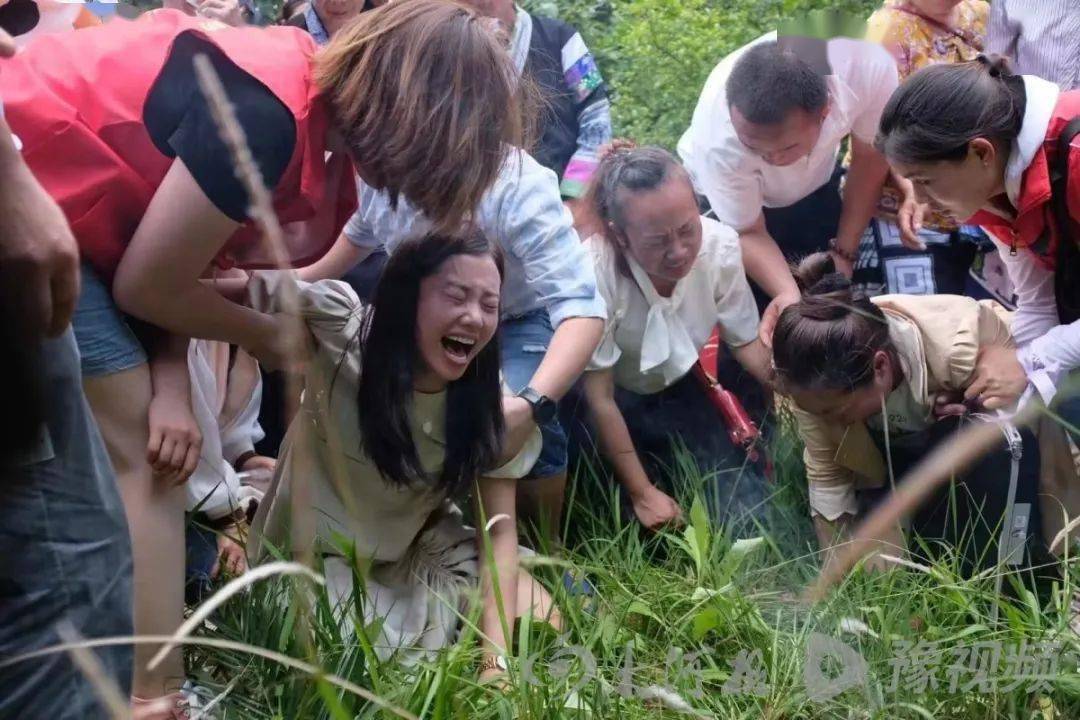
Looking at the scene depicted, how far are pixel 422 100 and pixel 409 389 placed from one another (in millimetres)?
640

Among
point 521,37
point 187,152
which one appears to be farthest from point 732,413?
point 187,152

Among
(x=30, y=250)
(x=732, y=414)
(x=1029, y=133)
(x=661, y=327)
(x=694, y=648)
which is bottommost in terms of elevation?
(x=732, y=414)

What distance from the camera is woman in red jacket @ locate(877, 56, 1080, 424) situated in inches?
99.0

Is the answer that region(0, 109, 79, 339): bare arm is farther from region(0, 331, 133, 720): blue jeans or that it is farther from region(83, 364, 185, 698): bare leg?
region(83, 364, 185, 698): bare leg

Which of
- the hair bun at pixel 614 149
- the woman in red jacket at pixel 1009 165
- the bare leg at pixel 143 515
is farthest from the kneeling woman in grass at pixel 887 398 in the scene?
the bare leg at pixel 143 515

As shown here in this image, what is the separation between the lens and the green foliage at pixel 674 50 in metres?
4.84

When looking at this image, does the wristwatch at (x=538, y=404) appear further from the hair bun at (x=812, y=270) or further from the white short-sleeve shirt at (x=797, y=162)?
the white short-sleeve shirt at (x=797, y=162)

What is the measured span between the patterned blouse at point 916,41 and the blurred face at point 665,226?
64 cm

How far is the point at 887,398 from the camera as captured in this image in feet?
9.41

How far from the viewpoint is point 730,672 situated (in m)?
2.27

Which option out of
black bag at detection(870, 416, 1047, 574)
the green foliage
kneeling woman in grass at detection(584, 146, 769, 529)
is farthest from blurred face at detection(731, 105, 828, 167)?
the green foliage

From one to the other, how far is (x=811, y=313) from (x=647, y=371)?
482 millimetres

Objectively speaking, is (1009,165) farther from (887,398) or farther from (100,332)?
(100,332)

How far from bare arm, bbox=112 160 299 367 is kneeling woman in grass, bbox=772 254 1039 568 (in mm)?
1255
